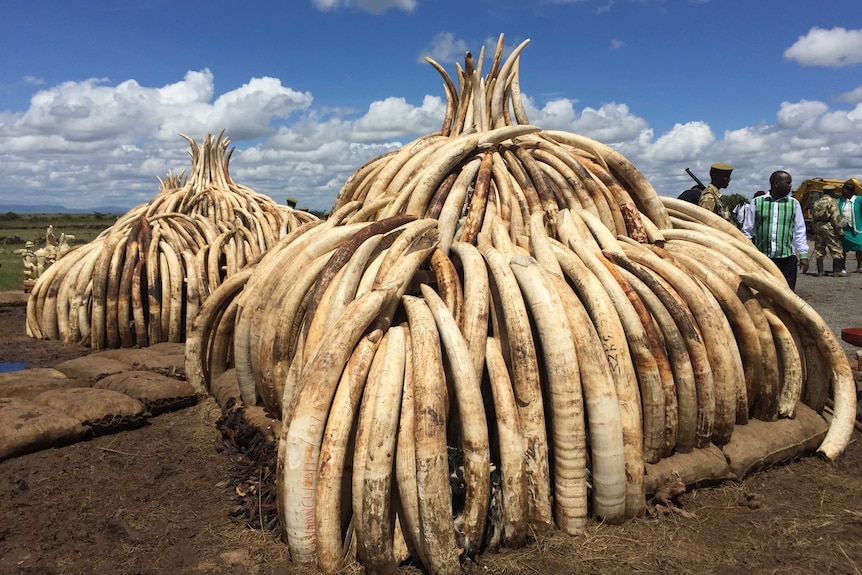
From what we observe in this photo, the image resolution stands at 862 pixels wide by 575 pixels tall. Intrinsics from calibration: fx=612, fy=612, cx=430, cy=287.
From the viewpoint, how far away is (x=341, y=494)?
347 centimetres

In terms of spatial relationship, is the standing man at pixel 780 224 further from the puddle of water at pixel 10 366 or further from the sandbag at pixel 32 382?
the puddle of water at pixel 10 366

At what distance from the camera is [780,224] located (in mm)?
8289

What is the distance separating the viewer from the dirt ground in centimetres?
345

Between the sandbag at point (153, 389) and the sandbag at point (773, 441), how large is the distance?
503 cm

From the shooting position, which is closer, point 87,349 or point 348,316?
point 348,316

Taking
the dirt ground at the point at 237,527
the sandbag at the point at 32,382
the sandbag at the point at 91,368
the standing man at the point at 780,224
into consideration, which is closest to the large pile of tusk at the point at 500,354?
the dirt ground at the point at 237,527

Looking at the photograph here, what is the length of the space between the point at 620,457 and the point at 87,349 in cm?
853

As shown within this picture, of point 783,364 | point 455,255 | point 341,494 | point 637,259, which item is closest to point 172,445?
point 341,494

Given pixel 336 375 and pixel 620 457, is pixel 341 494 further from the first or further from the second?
pixel 620 457

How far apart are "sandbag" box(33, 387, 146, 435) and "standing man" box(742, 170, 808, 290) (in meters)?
8.01

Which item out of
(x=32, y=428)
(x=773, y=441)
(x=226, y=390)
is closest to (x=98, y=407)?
(x=32, y=428)

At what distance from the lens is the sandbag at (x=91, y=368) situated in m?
6.75

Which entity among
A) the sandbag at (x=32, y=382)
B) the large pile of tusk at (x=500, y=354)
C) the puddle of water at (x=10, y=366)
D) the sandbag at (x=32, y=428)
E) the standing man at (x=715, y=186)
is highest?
the standing man at (x=715, y=186)

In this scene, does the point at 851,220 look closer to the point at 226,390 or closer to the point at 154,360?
the point at 226,390
